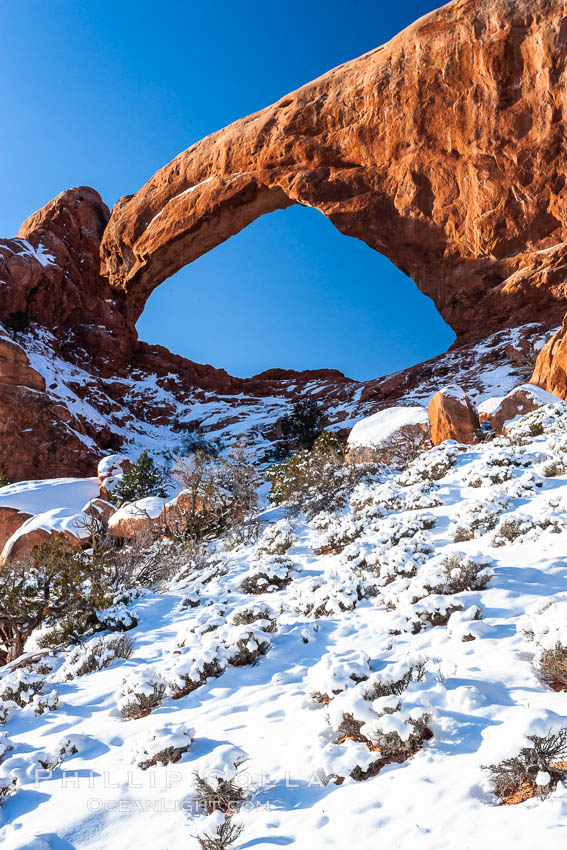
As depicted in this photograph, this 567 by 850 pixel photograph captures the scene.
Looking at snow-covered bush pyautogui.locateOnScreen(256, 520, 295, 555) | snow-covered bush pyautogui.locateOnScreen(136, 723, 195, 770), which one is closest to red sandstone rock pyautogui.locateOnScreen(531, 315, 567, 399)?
snow-covered bush pyautogui.locateOnScreen(256, 520, 295, 555)

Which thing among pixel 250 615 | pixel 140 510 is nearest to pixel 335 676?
pixel 250 615

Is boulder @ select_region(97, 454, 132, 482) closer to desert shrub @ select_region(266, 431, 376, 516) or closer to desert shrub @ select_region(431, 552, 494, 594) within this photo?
desert shrub @ select_region(266, 431, 376, 516)

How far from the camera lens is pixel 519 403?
1260cm

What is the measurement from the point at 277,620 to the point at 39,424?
2344 cm

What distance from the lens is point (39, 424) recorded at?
24.9 meters

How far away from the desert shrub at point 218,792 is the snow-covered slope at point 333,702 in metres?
0.04

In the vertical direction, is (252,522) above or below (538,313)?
below

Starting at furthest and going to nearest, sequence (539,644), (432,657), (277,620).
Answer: (277,620) → (432,657) → (539,644)

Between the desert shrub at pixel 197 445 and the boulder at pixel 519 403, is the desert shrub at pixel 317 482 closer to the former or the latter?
the boulder at pixel 519 403

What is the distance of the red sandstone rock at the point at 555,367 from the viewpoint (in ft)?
41.3

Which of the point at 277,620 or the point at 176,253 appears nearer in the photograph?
the point at 277,620

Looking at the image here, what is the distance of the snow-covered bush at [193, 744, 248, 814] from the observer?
96.3 inches

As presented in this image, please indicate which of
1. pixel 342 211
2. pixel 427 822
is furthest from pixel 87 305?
pixel 427 822

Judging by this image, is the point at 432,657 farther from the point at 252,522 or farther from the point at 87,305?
the point at 87,305
